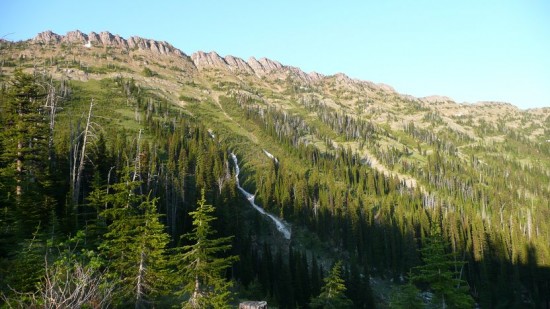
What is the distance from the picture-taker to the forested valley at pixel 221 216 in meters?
16.9

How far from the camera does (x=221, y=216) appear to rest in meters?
66.4

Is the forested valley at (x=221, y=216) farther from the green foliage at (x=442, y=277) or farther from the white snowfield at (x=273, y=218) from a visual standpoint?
the white snowfield at (x=273, y=218)

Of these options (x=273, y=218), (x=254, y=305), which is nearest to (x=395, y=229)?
(x=273, y=218)

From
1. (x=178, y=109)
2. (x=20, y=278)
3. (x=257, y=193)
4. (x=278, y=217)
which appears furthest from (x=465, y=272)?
(x=178, y=109)

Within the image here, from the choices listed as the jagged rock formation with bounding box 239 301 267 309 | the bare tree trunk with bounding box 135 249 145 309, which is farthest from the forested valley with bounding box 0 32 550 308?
the jagged rock formation with bounding box 239 301 267 309

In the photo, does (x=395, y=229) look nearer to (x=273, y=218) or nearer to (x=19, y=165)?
(x=273, y=218)

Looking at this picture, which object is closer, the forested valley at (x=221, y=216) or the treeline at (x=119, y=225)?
the treeline at (x=119, y=225)

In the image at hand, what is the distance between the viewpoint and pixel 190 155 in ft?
342

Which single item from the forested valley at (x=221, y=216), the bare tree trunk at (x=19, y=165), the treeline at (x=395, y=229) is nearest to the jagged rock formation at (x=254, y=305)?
the forested valley at (x=221, y=216)

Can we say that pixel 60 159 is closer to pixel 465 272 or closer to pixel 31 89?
pixel 31 89

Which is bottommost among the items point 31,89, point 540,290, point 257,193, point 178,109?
point 540,290

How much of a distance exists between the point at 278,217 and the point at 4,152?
75.2 m

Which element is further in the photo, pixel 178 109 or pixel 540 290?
pixel 178 109

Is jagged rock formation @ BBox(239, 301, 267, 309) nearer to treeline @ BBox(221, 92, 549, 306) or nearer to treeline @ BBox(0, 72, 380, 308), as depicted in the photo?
treeline @ BBox(0, 72, 380, 308)
